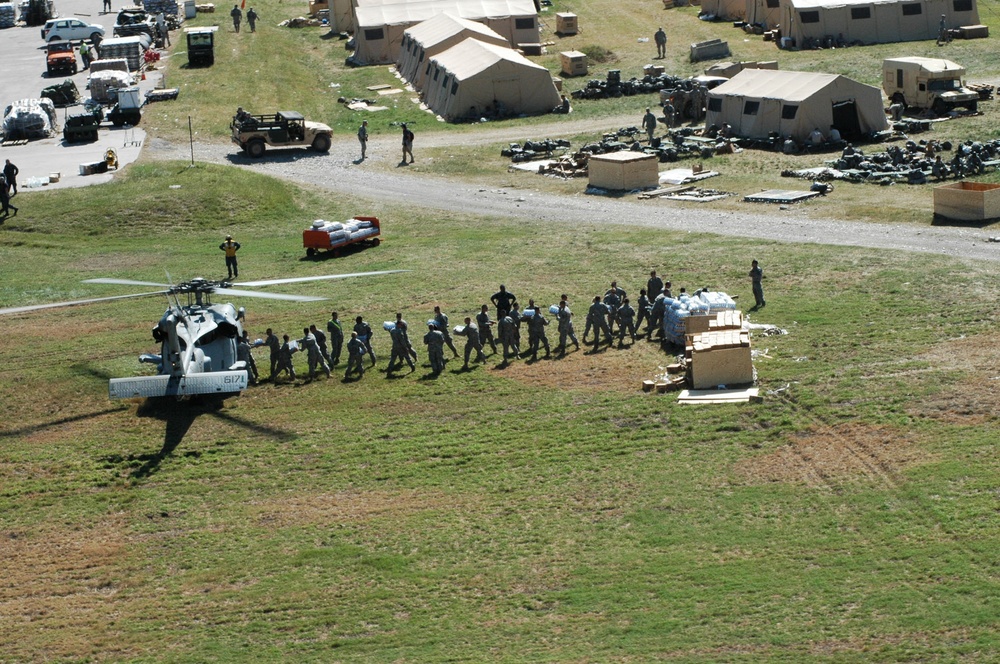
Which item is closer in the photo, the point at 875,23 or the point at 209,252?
the point at 209,252

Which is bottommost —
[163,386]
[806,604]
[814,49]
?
[806,604]

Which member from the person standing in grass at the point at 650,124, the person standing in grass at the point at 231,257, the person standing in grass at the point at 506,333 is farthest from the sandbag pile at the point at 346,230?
the person standing in grass at the point at 650,124

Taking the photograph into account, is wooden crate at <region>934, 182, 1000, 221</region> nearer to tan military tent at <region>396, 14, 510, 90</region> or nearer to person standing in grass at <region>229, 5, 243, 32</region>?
tan military tent at <region>396, 14, 510, 90</region>

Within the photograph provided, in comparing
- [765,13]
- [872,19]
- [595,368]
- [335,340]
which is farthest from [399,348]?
[765,13]

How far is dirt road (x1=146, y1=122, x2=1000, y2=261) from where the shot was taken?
125 ft

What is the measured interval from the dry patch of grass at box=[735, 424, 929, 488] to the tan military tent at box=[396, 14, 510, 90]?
135 feet

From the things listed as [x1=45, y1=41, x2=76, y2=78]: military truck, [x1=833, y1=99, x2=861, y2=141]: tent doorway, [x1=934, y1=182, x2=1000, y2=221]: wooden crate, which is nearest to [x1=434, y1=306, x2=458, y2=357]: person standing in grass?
[x1=934, y1=182, x2=1000, y2=221]: wooden crate

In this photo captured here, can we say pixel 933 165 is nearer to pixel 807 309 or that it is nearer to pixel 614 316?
pixel 807 309

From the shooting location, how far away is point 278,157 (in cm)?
5500

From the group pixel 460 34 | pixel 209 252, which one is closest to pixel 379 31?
pixel 460 34

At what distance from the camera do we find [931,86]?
54.0m

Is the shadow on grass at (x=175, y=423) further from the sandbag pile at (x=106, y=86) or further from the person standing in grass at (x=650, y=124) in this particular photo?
the sandbag pile at (x=106, y=86)

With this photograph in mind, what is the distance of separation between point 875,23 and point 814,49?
3313mm

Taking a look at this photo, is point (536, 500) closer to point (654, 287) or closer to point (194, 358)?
point (194, 358)
